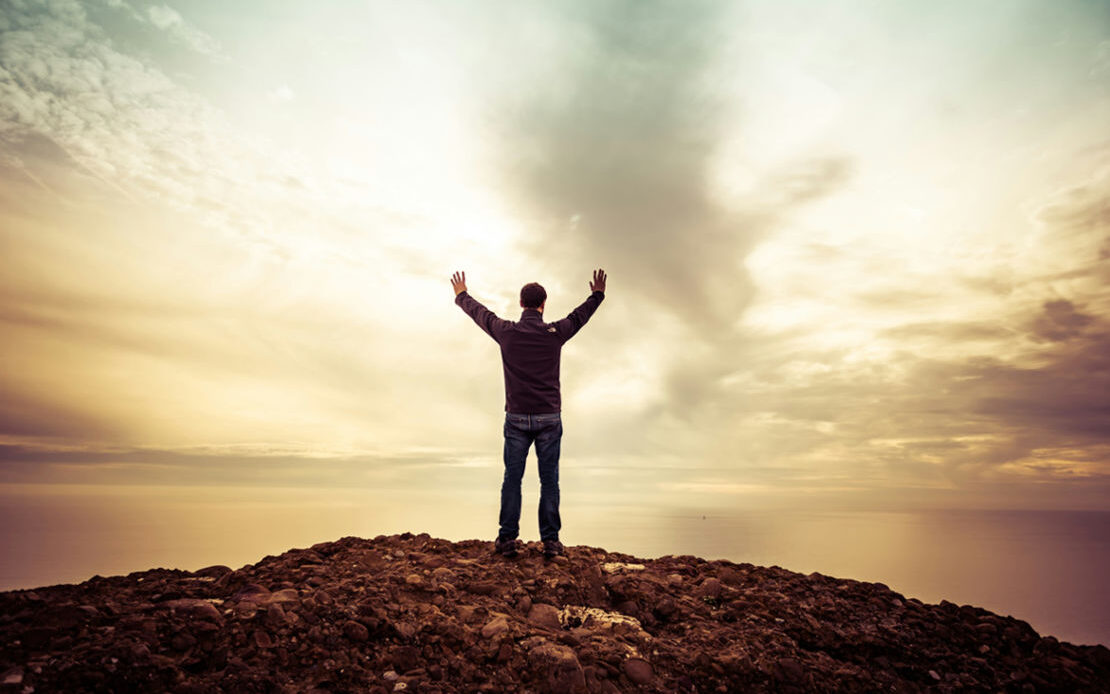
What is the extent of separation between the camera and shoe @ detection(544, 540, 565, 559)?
31.6 feet

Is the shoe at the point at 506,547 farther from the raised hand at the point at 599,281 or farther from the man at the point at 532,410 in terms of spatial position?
the raised hand at the point at 599,281

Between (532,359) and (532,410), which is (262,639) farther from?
(532,359)

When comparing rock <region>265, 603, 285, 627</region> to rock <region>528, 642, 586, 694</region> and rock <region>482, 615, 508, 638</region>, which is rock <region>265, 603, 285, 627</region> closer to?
rock <region>482, 615, 508, 638</region>

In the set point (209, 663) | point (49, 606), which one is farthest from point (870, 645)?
point (49, 606)

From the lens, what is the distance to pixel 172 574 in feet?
29.5

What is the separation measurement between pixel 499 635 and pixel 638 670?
62.6 inches

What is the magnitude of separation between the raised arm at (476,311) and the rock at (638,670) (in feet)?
16.6

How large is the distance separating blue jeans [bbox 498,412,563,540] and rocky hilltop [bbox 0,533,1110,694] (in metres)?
0.73

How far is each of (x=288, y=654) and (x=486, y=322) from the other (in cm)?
540

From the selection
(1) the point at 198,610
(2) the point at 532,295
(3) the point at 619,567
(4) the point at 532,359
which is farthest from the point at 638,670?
(2) the point at 532,295

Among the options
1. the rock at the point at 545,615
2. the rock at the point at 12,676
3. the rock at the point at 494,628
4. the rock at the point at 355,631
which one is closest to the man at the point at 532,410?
the rock at the point at 545,615

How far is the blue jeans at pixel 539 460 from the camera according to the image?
9555 mm

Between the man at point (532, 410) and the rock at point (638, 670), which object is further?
the man at point (532, 410)

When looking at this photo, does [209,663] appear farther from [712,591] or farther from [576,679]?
[712,591]
